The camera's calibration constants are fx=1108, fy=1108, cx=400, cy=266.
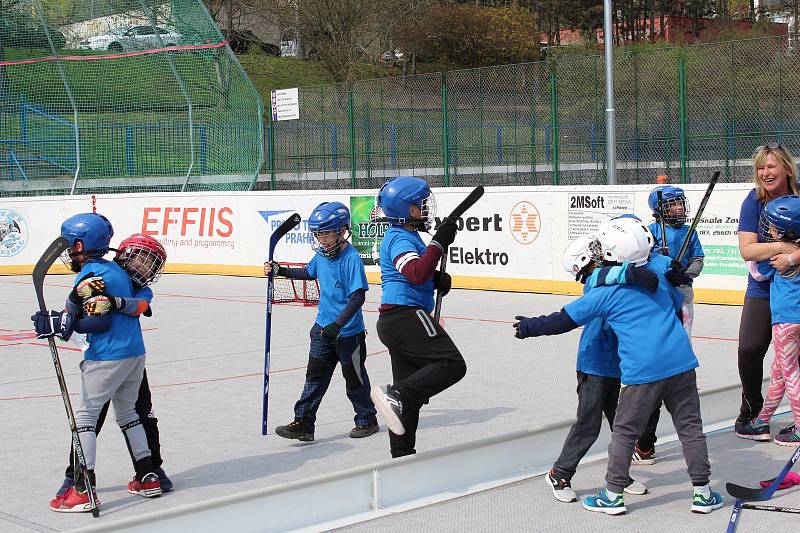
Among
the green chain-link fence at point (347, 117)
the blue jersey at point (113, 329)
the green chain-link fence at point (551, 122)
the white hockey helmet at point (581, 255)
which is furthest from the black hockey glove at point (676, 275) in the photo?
the green chain-link fence at point (347, 117)

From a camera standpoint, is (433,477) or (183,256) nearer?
(433,477)

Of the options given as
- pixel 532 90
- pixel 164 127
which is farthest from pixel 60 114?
pixel 532 90

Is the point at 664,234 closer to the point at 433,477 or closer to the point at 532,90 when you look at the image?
the point at 433,477

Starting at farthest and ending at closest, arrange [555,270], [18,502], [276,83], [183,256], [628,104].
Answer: [276,83] < [628,104] < [183,256] < [555,270] < [18,502]

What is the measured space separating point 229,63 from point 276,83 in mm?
21069

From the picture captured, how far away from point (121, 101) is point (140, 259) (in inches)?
727

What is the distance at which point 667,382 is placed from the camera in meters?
5.57

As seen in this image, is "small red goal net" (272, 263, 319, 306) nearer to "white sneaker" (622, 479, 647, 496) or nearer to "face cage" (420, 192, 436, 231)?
"face cage" (420, 192, 436, 231)

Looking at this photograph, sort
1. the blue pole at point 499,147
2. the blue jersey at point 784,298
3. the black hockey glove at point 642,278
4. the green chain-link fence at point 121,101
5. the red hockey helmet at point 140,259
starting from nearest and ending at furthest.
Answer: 1. the black hockey glove at point 642,278
2. the red hockey helmet at point 140,259
3. the blue jersey at point 784,298
4. the blue pole at point 499,147
5. the green chain-link fence at point 121,101

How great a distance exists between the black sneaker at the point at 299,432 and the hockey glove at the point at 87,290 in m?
2.06

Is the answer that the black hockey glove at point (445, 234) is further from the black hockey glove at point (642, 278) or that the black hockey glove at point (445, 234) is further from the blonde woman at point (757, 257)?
the blonde woman at point (757, 257)

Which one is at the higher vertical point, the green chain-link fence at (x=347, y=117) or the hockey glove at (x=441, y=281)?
the green chain-link fence at (x=347, y=117)

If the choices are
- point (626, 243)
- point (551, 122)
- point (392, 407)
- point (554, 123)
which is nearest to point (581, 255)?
point (626, 243)

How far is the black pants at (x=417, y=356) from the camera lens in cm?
617
